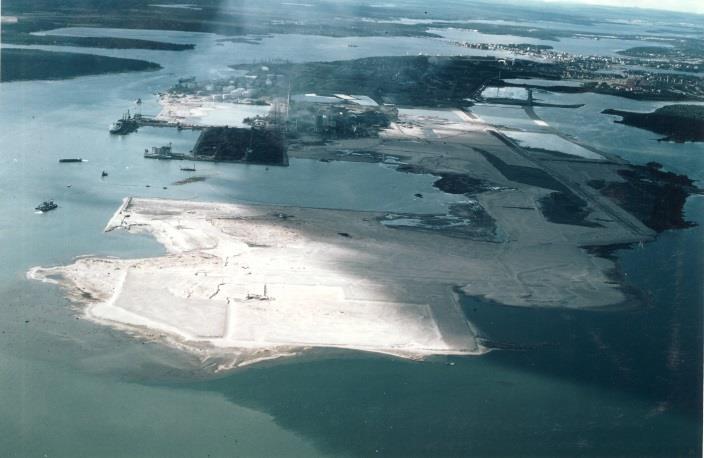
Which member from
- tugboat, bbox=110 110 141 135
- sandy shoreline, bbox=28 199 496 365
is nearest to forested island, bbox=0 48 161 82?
tugboat, bbox=110 110 141 135

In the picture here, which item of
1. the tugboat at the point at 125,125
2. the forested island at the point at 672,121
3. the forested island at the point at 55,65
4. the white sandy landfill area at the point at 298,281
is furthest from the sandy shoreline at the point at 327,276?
the forested island at the point at 55,65

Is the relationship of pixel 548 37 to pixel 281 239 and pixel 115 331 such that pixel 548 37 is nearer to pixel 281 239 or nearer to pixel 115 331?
pixel 281 239

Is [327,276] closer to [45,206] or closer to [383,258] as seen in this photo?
[383,258]

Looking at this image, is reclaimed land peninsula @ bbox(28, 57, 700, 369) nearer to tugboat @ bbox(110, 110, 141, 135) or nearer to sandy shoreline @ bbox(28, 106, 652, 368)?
sandy shoreline @ bbox(28, 106, 652, 368)

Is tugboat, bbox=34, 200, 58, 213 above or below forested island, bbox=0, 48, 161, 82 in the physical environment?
below

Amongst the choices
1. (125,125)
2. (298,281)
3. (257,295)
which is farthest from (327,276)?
(125,125)

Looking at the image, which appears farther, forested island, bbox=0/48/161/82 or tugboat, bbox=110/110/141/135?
forested island, bbox=0/48/161/82
